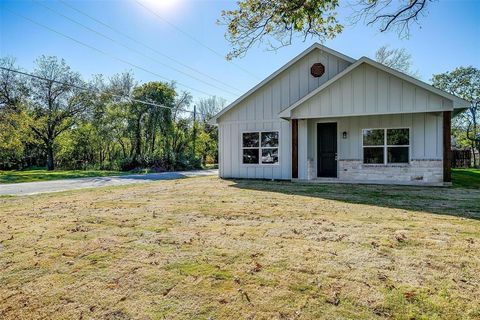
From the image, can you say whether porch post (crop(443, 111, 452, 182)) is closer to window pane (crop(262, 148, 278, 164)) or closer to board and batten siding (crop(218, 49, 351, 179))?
board and batten siding (crop(218, 49, 351, 179))

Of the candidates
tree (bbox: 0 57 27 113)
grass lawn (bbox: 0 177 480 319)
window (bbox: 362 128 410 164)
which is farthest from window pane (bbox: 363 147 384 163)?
tree (bbox: 0 57 27 113)

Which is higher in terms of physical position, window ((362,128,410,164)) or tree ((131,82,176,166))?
tree ((131,82,176,166))

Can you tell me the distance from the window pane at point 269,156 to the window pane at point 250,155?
1.25 feet

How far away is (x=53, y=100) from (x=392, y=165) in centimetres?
2606

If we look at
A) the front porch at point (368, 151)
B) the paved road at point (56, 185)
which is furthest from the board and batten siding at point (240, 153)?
the paved road at point (56, 185)

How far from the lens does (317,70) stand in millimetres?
12867

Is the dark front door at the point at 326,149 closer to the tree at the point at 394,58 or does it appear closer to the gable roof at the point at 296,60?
the gable roof at the point at 296,60

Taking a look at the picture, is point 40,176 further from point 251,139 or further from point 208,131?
point 208,131

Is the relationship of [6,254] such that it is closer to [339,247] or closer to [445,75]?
[339,247]

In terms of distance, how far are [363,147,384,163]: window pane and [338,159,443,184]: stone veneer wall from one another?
203mm

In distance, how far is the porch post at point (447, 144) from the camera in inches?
376

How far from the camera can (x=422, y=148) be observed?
35.3 ft

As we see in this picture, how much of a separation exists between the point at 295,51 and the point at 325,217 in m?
10.2

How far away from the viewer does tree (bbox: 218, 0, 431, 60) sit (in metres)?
8.12
